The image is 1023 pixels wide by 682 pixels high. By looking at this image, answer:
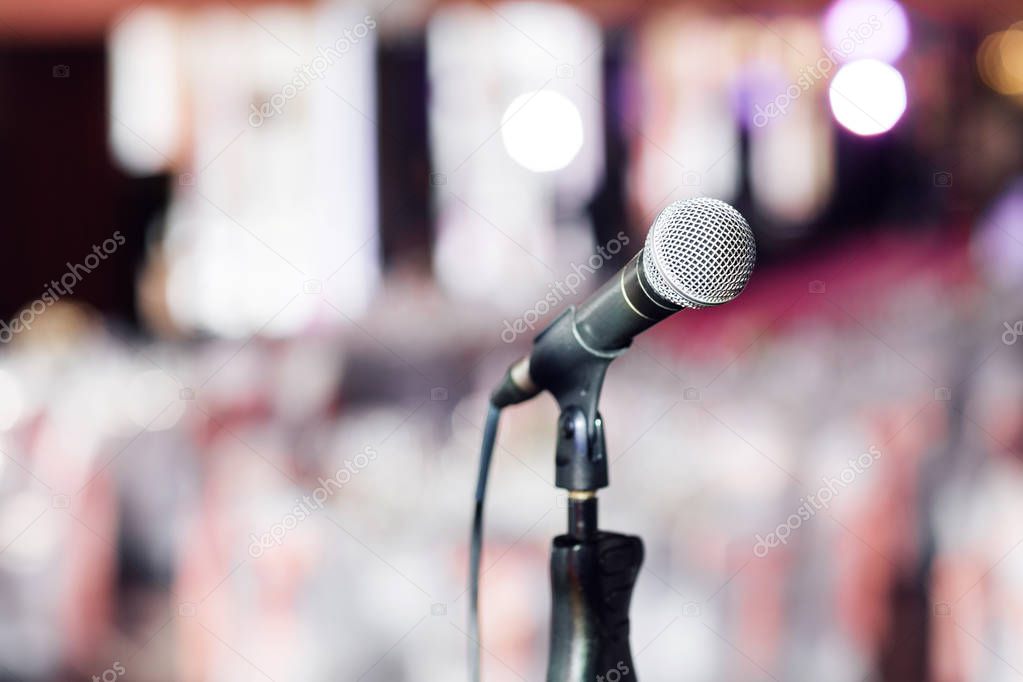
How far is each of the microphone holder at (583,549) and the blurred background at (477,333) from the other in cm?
185

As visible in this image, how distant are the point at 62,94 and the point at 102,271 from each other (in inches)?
47.2

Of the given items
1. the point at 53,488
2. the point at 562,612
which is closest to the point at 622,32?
the point at 53,488

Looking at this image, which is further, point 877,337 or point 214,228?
point 214,228

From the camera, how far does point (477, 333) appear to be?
208 inches

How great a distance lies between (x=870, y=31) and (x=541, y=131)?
1.83 meters

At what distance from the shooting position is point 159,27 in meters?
5.42

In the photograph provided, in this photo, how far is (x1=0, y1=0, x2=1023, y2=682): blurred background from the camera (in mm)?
2889

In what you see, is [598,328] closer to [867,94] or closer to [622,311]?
[622,311]

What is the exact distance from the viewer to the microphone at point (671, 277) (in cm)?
70

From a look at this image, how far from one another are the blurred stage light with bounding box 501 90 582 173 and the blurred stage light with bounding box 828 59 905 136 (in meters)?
1.45

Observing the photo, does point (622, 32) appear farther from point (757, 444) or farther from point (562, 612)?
point (562, 612)

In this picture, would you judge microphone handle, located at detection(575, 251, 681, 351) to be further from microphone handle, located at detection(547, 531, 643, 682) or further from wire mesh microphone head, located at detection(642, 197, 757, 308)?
microphone handle, located at detection(547, 531, 643, 682)

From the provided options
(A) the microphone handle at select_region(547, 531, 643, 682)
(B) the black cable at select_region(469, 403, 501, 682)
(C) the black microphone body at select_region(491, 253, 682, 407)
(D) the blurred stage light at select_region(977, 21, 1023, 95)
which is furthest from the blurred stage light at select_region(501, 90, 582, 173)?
(A) the microphone handle at select_region(547, 531, 643, 682)

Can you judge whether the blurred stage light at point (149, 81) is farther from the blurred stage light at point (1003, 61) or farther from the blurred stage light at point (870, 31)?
the blurred stage light at point (1003, 61)
